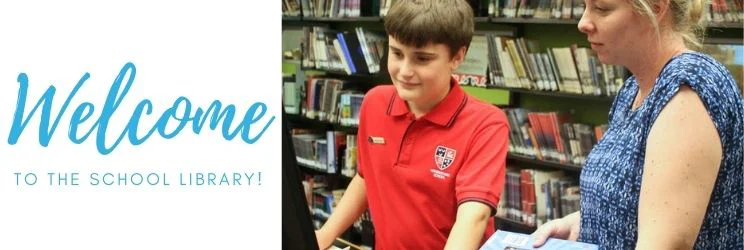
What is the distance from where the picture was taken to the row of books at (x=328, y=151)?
6.11 m

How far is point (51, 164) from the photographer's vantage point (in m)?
1.08

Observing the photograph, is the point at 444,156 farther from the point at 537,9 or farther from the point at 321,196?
the point at 321,196

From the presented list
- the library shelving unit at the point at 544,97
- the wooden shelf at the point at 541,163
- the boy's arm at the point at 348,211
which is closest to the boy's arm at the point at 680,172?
the boy's arm at the point at 348,211

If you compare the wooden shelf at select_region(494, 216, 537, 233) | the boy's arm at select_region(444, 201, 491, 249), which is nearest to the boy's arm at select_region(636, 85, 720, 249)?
the boy's arm at select_region(444, 201, 491, 249)

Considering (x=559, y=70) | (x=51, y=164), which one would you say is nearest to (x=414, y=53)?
(x=51, y=164)

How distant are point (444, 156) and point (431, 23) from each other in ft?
0.94

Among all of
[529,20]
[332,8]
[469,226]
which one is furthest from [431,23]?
[332,8]

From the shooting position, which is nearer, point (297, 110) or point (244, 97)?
point (244, 97)

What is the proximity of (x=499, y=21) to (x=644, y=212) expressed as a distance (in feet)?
11.4

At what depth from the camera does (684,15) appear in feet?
4.53

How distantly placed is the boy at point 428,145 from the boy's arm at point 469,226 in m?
0.01

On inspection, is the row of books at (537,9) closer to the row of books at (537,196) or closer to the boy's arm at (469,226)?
the row of books at (537,196)

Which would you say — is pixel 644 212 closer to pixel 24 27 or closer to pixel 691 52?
pixel 691 52

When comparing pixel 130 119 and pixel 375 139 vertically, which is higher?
pixel 130 119
